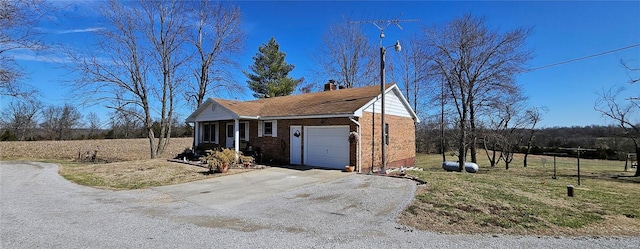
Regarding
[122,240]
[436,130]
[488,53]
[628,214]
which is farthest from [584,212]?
[436,130]

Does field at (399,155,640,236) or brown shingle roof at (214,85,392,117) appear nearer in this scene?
field at (399,155,640,236)

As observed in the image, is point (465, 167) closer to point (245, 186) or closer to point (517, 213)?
point (517, 213)

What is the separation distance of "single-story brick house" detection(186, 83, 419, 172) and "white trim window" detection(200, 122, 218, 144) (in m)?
0.56

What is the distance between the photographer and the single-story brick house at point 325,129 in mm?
12383

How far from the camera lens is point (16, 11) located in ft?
25.9

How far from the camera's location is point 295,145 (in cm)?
1412

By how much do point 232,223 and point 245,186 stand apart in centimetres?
383

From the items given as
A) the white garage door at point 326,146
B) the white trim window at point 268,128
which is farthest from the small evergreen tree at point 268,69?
the white garage door at point 326,146

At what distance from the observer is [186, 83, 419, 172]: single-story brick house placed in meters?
12.4

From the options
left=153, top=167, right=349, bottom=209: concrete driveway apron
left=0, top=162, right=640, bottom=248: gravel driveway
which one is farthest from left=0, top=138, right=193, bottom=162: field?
left=0, top=162, right=640, bottom=248: gravel driveway

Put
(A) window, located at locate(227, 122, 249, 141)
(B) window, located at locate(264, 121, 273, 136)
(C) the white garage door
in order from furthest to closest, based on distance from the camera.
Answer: (A) window, located at locate(227, 122, 249, 141) → (B) window, located at locate(264, 121, 273, 136) → (C) the white garage door

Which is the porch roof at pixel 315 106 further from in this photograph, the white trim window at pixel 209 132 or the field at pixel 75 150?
the field at pixel 75 150

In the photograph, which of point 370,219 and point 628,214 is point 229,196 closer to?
point 370,219

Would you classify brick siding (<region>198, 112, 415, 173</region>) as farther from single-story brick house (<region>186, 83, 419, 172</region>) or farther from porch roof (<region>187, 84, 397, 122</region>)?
porch roof (<region>187, 84, 397, 122</region>)
